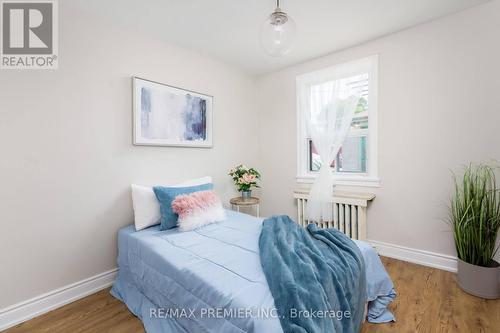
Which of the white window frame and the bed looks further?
the white window frame

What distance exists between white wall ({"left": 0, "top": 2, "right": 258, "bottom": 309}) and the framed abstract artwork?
0.30 feet

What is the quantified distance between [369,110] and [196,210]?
2.26 m

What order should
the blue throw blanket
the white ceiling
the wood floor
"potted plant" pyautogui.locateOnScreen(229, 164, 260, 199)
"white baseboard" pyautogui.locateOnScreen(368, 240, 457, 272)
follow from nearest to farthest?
1. the blue throw blanket
2. the wood floor
3. the white ceiling
4. "white baseboard" pyautogui.locateOnScreen(368, 240, 457, 272)
5. "potted plant" pyautogui.locateOnScreen(229, 164, 260, 199)

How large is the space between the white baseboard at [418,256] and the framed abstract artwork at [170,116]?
2.45m

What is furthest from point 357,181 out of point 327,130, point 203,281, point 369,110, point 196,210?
point 203,281

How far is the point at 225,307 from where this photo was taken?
113 cm

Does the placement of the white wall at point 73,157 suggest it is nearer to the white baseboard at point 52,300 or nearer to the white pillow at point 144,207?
the white baseboard at point 52,300

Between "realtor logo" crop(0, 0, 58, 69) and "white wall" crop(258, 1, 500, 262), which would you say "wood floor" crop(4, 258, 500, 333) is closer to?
"white wall" crop(258, 1, 500, 262)

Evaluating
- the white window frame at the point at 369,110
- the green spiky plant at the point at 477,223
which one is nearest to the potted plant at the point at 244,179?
the white window frame at the point at 369,110

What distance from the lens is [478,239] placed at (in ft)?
6.25

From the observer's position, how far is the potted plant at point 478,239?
6.12 ft

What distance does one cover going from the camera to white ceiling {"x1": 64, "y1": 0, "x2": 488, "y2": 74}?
2.00 meters

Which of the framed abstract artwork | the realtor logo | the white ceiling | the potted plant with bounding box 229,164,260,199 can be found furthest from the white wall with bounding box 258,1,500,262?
the realtor logo

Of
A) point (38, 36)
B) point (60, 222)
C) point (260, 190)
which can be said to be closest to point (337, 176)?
point (260, 190)
